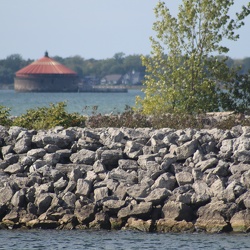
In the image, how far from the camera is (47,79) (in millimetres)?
150625

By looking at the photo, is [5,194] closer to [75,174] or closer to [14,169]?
[14,169]

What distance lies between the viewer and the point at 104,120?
23734mm

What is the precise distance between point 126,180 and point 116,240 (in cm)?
209

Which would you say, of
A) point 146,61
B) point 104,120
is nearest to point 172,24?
point 146,61

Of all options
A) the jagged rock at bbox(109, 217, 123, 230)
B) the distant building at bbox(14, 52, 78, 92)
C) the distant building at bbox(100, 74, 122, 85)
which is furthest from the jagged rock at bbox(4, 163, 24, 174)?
the distant building at bbox(100, 74, 122, 85)

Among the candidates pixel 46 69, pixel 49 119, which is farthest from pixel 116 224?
pixel 46 69

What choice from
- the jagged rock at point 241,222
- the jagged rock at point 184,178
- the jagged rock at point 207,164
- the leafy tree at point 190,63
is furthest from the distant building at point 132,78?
the jagged rock at point 241,222

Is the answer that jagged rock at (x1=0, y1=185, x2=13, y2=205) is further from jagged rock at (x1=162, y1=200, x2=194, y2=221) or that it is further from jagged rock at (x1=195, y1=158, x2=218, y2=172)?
jagged rock at (x1=195, y1=158, x2=218, y2=172)

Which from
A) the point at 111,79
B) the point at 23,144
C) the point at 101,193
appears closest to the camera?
the point at 101,193

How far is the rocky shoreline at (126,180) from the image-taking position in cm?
1791

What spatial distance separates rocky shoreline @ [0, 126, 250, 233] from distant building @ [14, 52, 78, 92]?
12882 cm

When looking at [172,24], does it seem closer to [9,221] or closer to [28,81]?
[9,221]

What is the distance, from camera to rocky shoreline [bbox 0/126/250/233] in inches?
705

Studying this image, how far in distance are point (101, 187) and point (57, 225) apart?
4.11 ft
